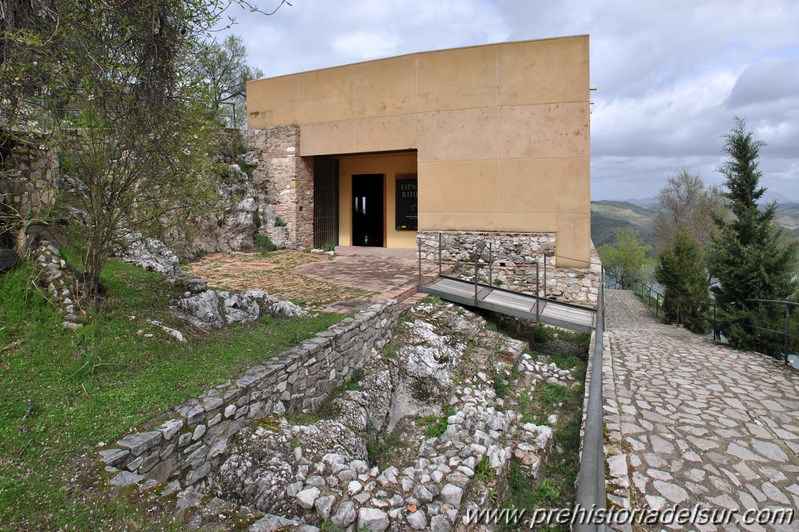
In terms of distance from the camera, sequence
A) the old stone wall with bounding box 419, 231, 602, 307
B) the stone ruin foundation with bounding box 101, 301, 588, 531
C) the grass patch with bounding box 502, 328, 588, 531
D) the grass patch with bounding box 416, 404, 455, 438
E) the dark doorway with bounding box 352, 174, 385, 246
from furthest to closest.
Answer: the dark doorway with bounding box 352, 174, 385, 246 → the old stone wall with bounding box 419, 231, 602, 307 → the grass patch with bounding box 416, 404, 455, 438 → the grass patch with bounding box 502, 328, 588, 531 → the stone ruin foundation with bounding box 101, 301, 588, 531

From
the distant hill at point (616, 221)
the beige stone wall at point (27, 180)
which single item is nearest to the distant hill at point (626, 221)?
the distant hill at point (616, 221)

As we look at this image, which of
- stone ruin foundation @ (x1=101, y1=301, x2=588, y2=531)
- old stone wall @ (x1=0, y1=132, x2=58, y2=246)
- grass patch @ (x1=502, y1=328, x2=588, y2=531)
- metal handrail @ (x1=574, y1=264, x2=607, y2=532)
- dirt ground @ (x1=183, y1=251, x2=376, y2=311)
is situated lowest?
grass patch @ (x1=502, y1=328, x2=588, y2=531)

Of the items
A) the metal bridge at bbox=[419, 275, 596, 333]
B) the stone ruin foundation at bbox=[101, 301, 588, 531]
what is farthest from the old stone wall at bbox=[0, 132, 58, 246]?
the metal bridge at bbox=[419, 275, 596, 333]

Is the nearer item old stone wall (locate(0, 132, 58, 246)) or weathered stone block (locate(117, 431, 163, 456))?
weathered stone block (locate(117, 431, 163, 456))

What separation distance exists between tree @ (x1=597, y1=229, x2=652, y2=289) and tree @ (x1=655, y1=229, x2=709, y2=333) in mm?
19307

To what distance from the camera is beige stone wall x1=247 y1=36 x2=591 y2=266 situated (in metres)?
9.64

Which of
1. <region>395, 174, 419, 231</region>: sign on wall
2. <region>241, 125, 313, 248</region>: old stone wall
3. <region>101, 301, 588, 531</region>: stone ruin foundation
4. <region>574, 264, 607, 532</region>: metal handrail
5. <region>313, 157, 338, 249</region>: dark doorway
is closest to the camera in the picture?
<region>574, 264, 607, 532</region>: metal handrail

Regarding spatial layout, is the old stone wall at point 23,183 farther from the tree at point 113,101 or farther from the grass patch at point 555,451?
the grass patch at point 555,451

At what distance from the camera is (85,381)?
3289mm

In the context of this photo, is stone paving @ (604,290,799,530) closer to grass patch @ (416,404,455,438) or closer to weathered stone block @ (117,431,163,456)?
grass patch @ (416,404,455,438)

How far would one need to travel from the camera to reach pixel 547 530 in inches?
138

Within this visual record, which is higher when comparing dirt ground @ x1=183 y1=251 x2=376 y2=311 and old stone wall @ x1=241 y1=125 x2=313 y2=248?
old stone wall @ x1=241 y1=125 x2=313 y2=248

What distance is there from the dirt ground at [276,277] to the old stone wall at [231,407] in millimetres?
1221

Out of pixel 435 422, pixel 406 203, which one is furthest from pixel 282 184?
pixel 435 422
